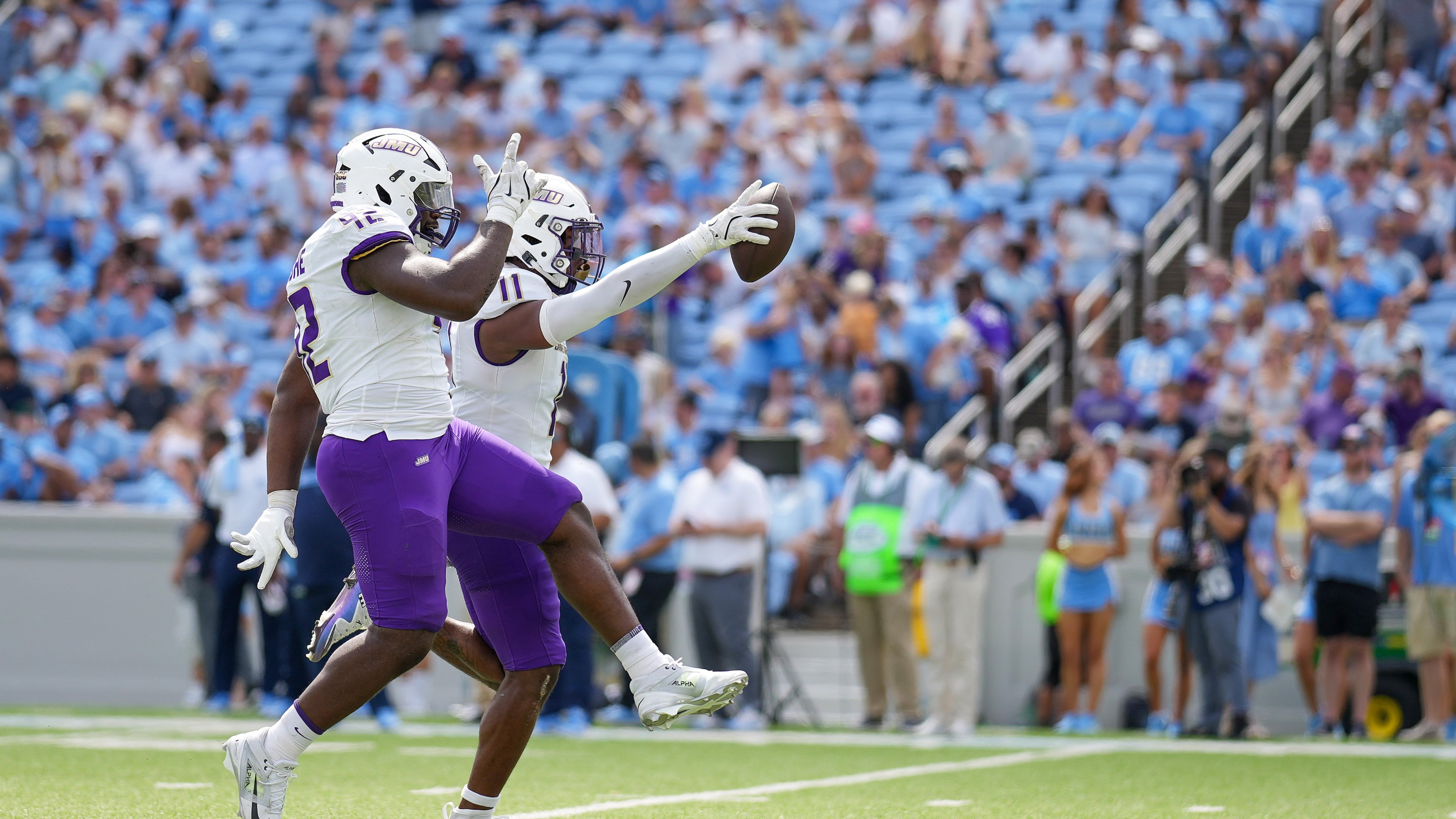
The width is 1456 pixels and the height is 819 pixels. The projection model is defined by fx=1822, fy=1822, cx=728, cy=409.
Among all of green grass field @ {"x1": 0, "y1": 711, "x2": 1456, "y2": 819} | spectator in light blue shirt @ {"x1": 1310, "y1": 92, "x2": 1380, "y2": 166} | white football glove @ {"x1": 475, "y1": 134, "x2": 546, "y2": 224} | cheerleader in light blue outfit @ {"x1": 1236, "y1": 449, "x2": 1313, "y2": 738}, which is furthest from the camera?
spectator in light blue shirt @ {"x1": 1310, "y1": 92, "x2": 1380, "y2": 166}

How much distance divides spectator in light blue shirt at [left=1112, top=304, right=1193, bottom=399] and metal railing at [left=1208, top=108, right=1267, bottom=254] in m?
1.84

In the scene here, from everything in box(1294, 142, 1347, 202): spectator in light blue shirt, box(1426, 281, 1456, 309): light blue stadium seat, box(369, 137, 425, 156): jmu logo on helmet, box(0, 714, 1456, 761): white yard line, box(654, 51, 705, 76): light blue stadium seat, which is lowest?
box(0, 714, 1456, 761): white yard line

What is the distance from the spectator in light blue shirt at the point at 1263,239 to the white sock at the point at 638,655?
10.4 meters

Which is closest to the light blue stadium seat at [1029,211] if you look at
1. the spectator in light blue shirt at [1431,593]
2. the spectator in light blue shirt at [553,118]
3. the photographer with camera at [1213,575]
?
the spectator in light blue shirt at [553,118]

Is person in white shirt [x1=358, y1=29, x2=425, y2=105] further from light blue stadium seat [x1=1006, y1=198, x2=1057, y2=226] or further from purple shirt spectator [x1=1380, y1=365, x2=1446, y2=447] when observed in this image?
purple shirt spectator [x1=1380, y1=365, x2=1446, y2=447]

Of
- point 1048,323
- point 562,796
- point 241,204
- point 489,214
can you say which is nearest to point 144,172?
point 241,204

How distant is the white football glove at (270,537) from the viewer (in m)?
5.14

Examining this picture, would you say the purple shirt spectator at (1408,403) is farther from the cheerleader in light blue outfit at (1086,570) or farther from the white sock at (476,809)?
the white sock at (476,809)

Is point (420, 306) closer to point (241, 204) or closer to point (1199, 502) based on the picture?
point (1199, 502)

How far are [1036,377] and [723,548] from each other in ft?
12.8

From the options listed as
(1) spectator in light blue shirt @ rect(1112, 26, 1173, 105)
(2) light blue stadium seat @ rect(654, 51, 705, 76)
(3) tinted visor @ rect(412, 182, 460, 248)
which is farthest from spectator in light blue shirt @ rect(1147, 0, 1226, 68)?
(3) tinted visor @ rect(412, 182, 460, 248)

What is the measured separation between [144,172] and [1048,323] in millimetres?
9993

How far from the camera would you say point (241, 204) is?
1859 cm

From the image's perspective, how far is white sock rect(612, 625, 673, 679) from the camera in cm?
514
